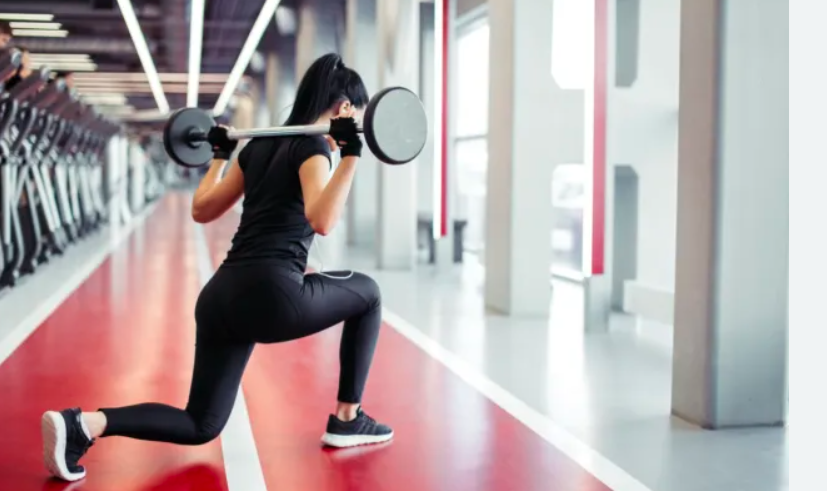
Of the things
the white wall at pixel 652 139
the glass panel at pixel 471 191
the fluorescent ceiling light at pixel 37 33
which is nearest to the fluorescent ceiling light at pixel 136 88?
the fluorescent ceiling light at pixel 37 33

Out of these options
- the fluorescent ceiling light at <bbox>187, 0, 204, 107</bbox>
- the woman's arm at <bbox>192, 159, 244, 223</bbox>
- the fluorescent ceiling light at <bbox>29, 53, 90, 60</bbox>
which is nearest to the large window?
the fluorescent ceiling light at <bbox>187, 0, 204, 107</bbox>

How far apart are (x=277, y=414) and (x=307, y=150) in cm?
141

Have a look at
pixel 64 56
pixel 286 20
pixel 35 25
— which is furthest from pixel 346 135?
pixel 64 56

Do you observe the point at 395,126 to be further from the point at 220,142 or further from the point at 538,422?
the point at 538,422

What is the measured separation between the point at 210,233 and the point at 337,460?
11057 millimetres

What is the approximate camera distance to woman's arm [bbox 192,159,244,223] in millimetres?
2957

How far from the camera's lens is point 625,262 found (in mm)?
6594

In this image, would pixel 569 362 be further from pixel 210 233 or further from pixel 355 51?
pixel 210 233

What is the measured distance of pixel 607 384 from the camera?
171 inches

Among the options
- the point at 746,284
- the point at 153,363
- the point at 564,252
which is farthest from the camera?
the point at 564,252

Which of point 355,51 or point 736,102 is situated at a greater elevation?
point 355,51

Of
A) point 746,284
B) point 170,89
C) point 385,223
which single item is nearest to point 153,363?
point 746,284

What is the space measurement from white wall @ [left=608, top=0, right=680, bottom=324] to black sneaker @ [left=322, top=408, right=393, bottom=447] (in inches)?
105

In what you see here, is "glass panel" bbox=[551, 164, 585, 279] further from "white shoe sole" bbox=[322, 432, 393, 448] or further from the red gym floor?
"white shoe sole" bbox=[322, 432, 393, 448]
